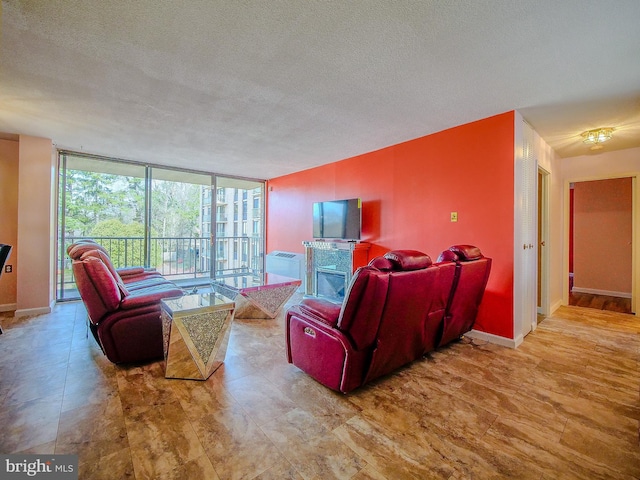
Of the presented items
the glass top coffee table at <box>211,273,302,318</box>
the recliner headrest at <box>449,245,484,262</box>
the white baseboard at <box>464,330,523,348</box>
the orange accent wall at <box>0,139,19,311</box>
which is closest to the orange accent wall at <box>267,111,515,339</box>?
the white baseboard at <box>464,330,523,348</box>

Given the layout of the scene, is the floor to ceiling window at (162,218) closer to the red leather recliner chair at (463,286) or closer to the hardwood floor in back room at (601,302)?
the red leather recliner chair at (463,286)

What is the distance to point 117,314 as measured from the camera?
2.17 meters

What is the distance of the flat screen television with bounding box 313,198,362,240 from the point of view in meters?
4.26

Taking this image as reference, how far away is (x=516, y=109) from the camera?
8.97ft

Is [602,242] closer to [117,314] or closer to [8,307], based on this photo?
[117,314]

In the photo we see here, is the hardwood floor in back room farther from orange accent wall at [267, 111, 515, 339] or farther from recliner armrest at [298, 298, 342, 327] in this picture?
recliner armrest at [298, 298, 342, 327]

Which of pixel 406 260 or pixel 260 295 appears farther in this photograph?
pixel 260 295

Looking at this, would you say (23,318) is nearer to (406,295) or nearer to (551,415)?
(406,295)

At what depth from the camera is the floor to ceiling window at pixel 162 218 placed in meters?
4.64

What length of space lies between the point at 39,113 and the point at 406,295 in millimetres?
4029

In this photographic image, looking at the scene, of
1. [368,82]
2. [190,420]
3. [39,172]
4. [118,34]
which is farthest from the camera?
[39,172]

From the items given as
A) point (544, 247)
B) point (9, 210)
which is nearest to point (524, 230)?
point (544, 247)

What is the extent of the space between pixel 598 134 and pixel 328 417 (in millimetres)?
4154

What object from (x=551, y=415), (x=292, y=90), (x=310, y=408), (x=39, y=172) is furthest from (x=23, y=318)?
(x=551, y=415)
